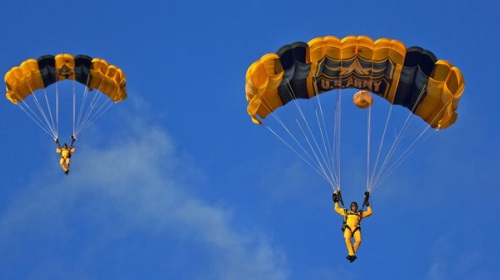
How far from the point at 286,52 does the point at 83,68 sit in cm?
1109

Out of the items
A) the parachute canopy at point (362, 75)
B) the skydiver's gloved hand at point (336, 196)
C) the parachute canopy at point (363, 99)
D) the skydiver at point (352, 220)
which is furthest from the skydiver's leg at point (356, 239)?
the parachute canopy at point (363, 99)

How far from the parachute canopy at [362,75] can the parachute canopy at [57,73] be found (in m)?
9.68

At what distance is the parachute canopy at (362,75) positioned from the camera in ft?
103

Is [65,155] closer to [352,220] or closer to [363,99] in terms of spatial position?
[363,99]

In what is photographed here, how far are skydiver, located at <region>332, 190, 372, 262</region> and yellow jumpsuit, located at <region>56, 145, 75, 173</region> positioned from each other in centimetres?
1269

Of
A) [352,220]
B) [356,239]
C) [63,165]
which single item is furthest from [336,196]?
[63,165]

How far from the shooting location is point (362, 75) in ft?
105

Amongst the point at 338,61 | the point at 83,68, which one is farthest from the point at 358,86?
the point at 83,68

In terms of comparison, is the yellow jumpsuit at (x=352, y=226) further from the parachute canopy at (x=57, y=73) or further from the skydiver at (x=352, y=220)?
the parachute canopy at (x=57, y=73)

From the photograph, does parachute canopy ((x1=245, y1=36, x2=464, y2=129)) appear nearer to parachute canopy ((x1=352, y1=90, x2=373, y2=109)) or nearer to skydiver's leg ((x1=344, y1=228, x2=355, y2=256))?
parachute canopy ((x1=352, y1=90, x2=373, y2=109))

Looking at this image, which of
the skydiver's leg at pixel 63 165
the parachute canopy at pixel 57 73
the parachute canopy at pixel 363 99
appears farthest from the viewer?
the parachute canopy at pixel 57 73

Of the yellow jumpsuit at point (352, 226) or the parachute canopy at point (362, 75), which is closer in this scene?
the yellow jumpsuit at point (352, 226)

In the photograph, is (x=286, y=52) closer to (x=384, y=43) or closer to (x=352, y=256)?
(x=384, y=43)

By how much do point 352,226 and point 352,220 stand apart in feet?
0.49
